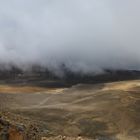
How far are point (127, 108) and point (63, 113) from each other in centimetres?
252

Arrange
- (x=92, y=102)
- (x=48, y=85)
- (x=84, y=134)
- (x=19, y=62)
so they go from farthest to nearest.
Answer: (x=19, y=62) < (x=48, y=85) < (x=92, y=102) < (x=84, y=134)

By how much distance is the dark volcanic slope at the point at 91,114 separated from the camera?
51.0 feet

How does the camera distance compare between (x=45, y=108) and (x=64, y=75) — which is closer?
(x=45, y=108)

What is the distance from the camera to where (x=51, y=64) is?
3359 cm

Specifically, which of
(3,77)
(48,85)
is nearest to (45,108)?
(48,85)

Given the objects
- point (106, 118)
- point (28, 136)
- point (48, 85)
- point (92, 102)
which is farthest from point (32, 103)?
point (48, 85)

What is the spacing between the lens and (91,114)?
17516 mm

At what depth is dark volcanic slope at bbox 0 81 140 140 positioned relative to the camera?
15.6 meters

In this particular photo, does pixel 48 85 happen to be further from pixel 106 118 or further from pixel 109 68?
pixel 106 118

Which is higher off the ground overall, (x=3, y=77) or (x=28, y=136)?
(x=3, y=77)

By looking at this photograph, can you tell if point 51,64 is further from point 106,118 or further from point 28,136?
point 28,136

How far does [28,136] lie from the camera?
12625 millimetres

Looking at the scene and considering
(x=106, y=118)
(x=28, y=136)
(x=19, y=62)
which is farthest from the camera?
(x=19, y=62)

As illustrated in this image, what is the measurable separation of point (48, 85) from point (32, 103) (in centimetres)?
1053
